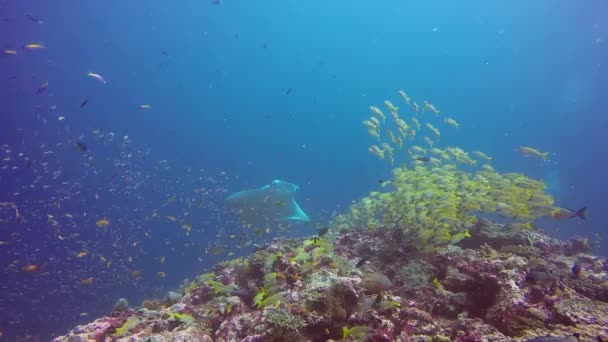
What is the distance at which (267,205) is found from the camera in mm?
19359

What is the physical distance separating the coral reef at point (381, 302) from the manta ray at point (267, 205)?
10531mm

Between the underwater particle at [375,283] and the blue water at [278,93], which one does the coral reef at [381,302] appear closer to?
the underwater particle at [375,283]

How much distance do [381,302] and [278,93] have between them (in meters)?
82.0

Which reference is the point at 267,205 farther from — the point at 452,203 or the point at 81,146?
the point at 452,203

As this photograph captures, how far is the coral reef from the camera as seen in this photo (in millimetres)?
4637

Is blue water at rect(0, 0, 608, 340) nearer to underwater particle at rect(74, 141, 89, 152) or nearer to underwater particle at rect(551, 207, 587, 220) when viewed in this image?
underwater particle at rect(74, 141, 89, 152)

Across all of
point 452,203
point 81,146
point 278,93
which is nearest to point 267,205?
point 81,146

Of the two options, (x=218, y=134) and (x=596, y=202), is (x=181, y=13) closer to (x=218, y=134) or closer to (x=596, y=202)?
(x=218, y=134)

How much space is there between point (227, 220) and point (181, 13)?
51.9m

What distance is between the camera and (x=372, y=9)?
79250 millimetres

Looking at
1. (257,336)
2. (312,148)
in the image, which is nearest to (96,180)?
(312,148)

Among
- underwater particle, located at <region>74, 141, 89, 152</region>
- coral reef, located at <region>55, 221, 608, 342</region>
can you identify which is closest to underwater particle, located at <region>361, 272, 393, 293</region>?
coral reef, located at <region>55, 221, 608, 342</region>

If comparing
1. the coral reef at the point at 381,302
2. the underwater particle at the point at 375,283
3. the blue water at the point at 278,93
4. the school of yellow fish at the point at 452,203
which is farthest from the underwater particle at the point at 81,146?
the blue water at the point at 278,93

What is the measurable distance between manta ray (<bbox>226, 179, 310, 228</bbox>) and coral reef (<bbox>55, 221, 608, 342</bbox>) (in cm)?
1053
